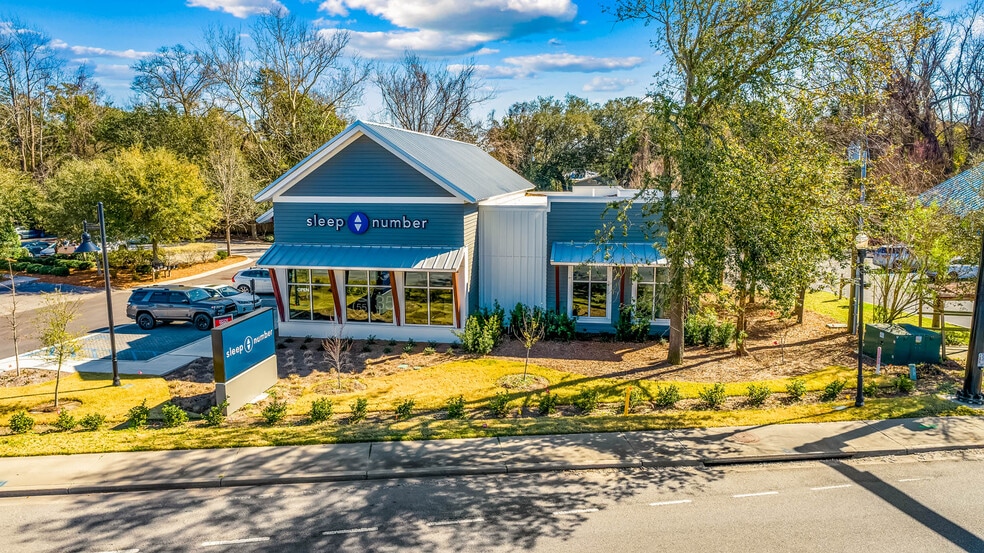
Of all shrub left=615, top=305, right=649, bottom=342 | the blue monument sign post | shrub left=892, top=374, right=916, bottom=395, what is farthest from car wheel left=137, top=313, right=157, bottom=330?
shrub left=892, top=374, right=916, bottom=395

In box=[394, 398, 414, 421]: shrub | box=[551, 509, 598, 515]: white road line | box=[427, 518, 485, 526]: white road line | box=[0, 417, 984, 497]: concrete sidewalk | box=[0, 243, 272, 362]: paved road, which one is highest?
box=[0, 243, 272, 362]: paved road

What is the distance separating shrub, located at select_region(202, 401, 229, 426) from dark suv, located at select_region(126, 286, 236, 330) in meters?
10.8

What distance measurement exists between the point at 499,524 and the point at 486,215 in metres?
15.4

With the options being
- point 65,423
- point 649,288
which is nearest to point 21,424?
point 65,423

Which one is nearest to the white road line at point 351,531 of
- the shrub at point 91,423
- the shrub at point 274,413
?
the shrub at point 274,413

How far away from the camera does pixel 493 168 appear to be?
111 feet

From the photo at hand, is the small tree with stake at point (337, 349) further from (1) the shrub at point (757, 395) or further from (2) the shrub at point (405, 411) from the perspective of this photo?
(1) the shrub at point (757, 395)

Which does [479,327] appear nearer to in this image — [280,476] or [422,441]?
[422,441]

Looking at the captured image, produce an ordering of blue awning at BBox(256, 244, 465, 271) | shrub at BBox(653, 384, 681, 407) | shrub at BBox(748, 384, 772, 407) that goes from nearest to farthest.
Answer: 1. shrub at BBox(748, 384, 772, 407)
2. shrub at BBox(653, 384, 681, 407)
3. blue awning at BBox(256, 244, 465, 271)

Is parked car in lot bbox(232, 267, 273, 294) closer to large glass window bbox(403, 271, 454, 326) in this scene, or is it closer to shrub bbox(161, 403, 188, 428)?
large glass window bbox(403, 271, 454, 326)

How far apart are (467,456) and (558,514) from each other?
2.76 m

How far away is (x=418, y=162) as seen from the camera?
21844mm

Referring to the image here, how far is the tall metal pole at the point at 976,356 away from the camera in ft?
49.6

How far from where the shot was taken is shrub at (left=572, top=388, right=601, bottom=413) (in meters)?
15.4
